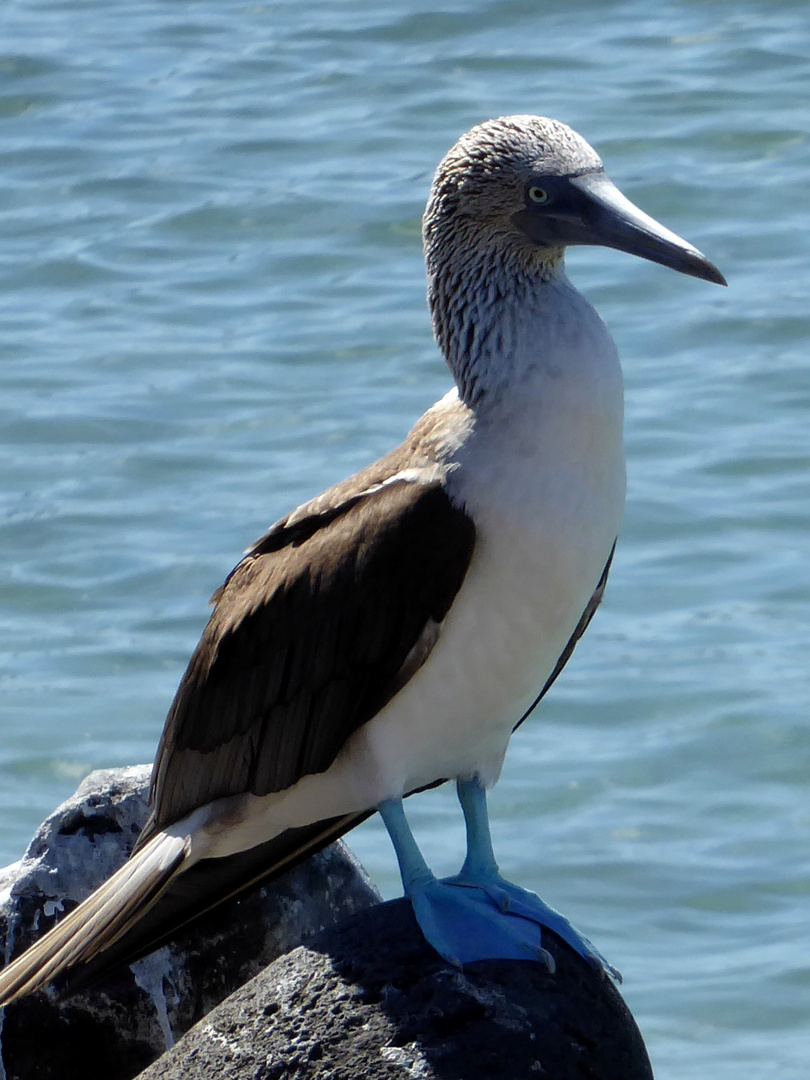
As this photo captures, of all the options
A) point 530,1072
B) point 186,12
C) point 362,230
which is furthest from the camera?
point 186,12

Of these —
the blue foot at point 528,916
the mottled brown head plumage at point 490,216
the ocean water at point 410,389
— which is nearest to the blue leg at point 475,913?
the blue foot at point 528,916

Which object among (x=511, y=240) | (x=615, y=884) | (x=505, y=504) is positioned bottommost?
(x=615, y=884)

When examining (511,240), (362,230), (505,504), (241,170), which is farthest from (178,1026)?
(241,170)

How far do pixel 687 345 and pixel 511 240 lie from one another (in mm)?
6209

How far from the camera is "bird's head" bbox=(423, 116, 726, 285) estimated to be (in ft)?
16.0

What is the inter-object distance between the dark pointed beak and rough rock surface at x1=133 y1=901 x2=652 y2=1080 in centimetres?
159

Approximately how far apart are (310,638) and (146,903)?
0.74 m

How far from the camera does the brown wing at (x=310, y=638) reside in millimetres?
4793

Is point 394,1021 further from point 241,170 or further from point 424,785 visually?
point 241,170

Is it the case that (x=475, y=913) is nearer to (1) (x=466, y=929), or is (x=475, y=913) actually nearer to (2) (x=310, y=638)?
(1) (x=466, y=929)

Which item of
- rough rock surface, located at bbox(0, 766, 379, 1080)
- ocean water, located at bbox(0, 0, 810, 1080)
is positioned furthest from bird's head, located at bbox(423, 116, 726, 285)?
ocean water, located at bbox(0, 0, 810, 1080)

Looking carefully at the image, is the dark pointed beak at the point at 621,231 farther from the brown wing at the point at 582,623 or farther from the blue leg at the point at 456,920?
the blue leg at the point at 456,920

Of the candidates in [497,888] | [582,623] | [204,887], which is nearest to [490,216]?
[582,623]

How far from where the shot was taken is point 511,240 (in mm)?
4949
